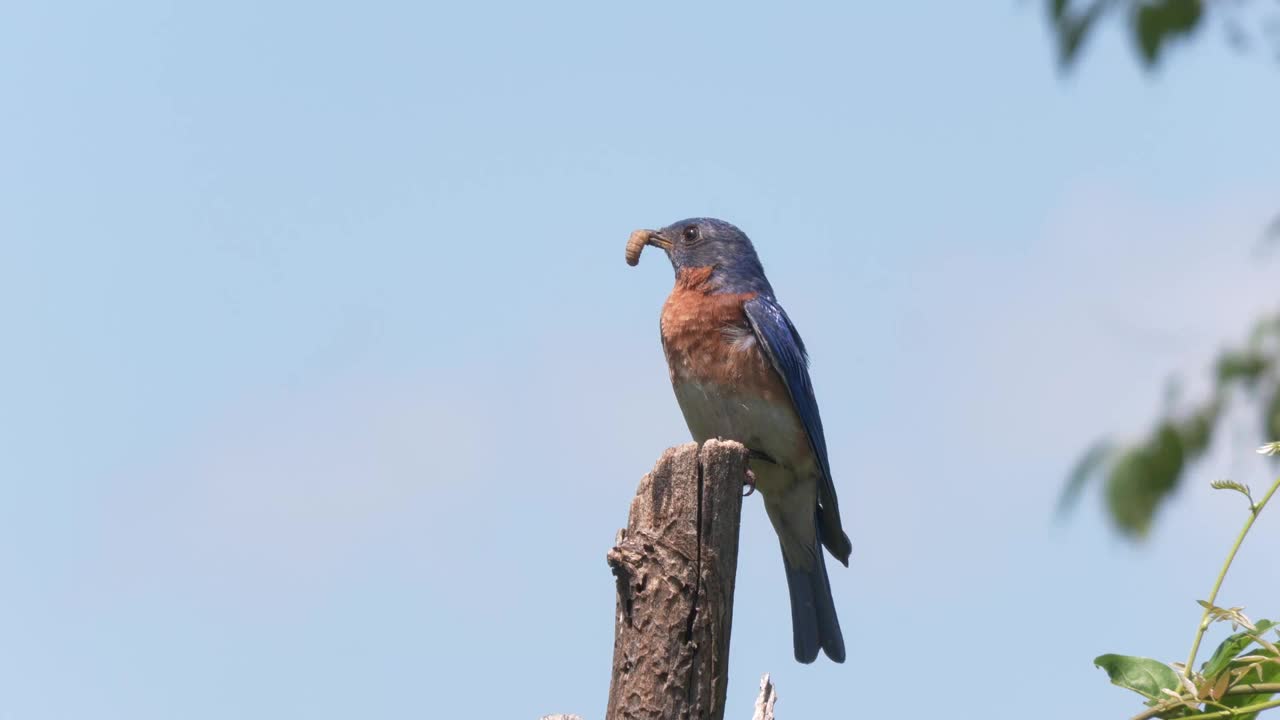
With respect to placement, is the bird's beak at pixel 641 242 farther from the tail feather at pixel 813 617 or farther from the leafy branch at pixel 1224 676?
the leafy branch at pixel 1224 676

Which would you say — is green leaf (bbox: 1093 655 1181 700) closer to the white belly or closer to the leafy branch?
the leafy branch

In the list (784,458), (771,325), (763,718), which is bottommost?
(763,718)

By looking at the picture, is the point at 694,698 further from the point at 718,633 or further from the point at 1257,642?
the point at 1257,642

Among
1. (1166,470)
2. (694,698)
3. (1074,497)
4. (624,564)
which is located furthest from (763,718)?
(1166,470)

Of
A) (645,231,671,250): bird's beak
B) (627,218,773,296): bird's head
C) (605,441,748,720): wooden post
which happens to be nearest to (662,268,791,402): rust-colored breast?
(627,218,773,296): bird's head

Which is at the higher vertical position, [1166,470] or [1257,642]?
[1166,470]

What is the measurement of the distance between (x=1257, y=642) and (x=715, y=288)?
15.1ft

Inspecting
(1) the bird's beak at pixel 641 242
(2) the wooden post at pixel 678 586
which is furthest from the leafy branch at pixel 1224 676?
(1) the bird's beak at pixel 641 242

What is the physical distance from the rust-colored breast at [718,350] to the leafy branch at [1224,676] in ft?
13.0

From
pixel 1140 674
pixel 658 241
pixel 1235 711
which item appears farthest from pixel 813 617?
pixel 1235 711

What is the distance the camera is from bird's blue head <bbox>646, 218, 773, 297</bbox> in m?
6.77

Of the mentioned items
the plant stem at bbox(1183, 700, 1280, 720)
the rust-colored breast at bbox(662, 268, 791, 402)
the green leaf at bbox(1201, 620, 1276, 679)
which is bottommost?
the plant stem at bbox(1183, 700, 1280, 720)

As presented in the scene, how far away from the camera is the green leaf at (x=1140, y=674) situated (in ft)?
7.62

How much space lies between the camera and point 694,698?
12.5ft
